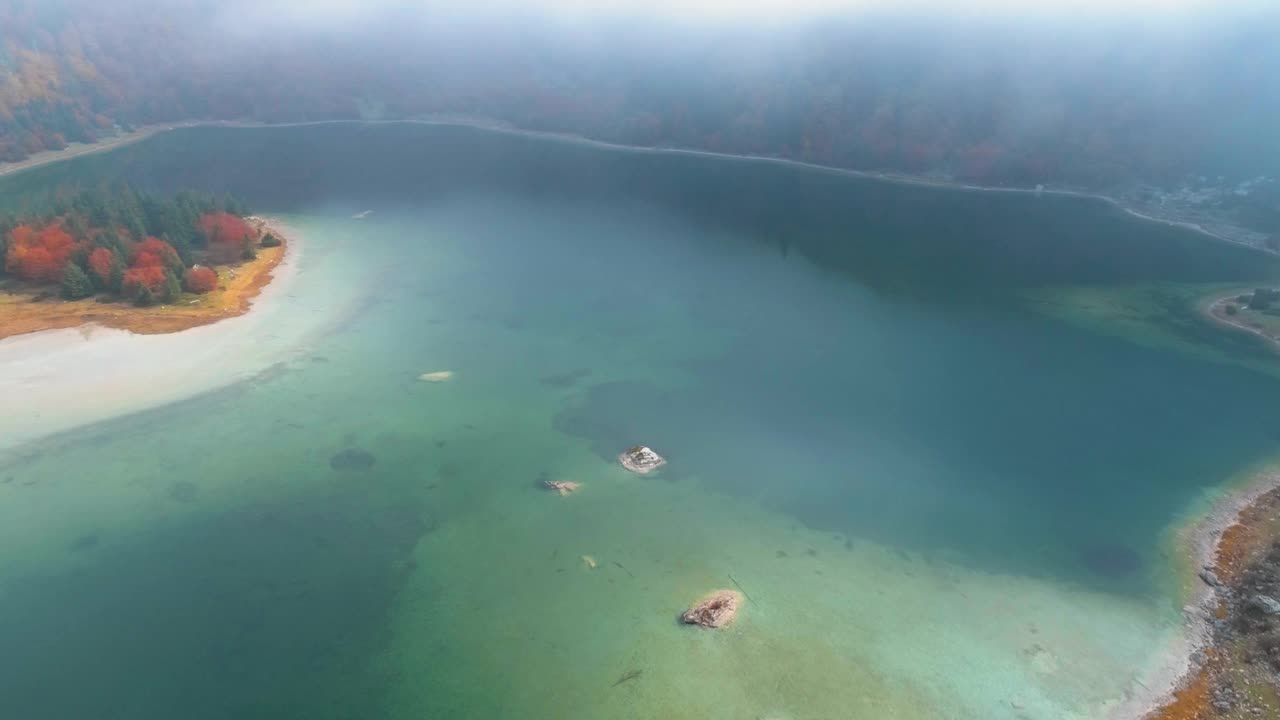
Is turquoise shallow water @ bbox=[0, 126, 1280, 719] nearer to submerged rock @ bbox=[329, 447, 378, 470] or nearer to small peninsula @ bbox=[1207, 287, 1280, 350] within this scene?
submerged rock @ bbox=[329, 447, 378, 470]

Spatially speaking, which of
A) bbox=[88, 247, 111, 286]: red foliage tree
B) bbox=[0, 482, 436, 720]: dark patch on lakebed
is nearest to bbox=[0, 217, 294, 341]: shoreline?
bbox=[88, 247, 111, 286]: red foliage tree

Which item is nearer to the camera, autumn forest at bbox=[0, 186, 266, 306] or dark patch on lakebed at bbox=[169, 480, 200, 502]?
dark patch on lakebed at bbox=[169, 480, 200, 502]

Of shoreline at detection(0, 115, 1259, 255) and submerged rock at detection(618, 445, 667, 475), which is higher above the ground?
shoreline at detection(0, 115, 1259, 255)

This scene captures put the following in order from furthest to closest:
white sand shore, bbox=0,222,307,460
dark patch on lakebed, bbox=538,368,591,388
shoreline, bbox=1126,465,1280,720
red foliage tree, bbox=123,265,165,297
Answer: red foliage tree, bbox=123,265,165,297 < dark patch on lakebed, bbox=538,368,591,388 < white sand shore, bbox=0,222,307,460 < shoreline, bbox=1126,465,1280,720

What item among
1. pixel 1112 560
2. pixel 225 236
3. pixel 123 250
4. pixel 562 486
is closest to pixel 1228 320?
pixel 1112 560

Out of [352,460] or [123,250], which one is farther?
[123,250]

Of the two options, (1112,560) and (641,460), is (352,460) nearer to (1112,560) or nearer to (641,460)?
(641,460)
